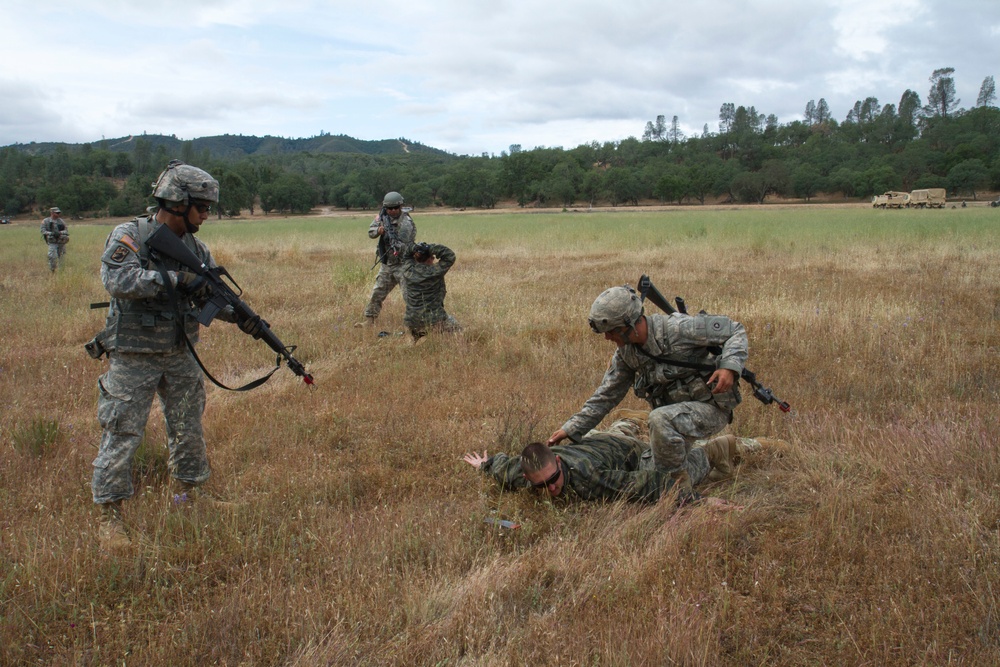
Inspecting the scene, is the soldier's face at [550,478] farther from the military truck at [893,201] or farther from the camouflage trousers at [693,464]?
the military truck at [893,201]

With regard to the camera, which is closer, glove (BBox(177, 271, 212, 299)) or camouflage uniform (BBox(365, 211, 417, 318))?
glove (BBox(177, 271, 212, 299))

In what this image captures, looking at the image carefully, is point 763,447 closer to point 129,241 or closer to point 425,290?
point 129,241

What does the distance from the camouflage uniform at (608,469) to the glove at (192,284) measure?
2.05 metres

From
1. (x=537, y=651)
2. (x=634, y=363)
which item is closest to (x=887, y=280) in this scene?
(x=634, y=363)

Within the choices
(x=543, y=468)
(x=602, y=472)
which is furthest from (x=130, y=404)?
(x=602, y=472)

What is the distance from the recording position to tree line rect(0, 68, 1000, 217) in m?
75.2

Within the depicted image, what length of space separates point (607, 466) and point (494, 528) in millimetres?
890

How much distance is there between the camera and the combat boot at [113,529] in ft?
11.0

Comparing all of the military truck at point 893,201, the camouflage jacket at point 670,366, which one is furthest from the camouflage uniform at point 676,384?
the military truck at point 893,201

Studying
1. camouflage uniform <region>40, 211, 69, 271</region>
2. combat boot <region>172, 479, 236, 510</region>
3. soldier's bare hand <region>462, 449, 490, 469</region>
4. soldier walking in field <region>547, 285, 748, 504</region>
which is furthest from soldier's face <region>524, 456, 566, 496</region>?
camouflage uniform <region>40, 211, 69, 271</region>

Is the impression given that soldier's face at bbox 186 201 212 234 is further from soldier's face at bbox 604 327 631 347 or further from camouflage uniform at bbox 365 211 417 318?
camouflage uniform at bbox 365 211 417 318

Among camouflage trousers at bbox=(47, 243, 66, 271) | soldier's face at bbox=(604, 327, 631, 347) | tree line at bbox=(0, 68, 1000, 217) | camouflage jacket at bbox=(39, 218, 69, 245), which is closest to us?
soldier's face at bbox=(604, 327, 631, 347)

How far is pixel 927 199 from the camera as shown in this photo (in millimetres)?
48406

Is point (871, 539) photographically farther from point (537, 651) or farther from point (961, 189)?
point (961, 189)
